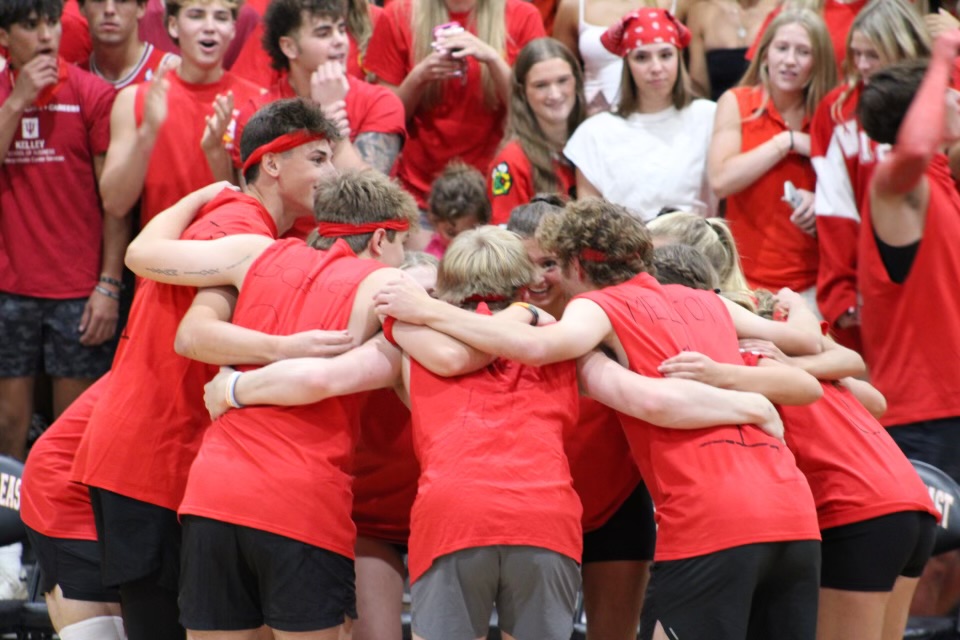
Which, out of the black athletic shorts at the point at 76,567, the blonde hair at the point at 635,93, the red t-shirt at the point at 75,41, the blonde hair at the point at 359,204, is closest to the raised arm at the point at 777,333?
the blonde hair at the point at 359,204

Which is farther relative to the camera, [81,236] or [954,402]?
[81,236]

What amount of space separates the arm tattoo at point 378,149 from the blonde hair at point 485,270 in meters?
1.70

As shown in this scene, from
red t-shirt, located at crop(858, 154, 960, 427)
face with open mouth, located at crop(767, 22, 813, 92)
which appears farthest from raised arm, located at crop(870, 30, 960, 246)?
face with open mouth, located at crop(767, 22, 813, 92)

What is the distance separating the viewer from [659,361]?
371 centimetres

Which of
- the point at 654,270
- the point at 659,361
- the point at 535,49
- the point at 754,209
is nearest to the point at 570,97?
the point at 535,49

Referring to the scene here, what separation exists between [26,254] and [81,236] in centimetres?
25

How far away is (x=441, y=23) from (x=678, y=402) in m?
3.07

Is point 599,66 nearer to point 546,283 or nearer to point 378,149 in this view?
point 378,149

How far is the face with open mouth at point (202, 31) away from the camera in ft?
18.7

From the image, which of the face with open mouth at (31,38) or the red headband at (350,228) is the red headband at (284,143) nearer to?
the red headband at (350,228)

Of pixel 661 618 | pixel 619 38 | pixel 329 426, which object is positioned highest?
pixel 619 38

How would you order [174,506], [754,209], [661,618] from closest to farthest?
[661,618], [174,506], [754,209]

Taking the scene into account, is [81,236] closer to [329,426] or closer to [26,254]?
[26,254]

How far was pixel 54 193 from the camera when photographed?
19.2ft
